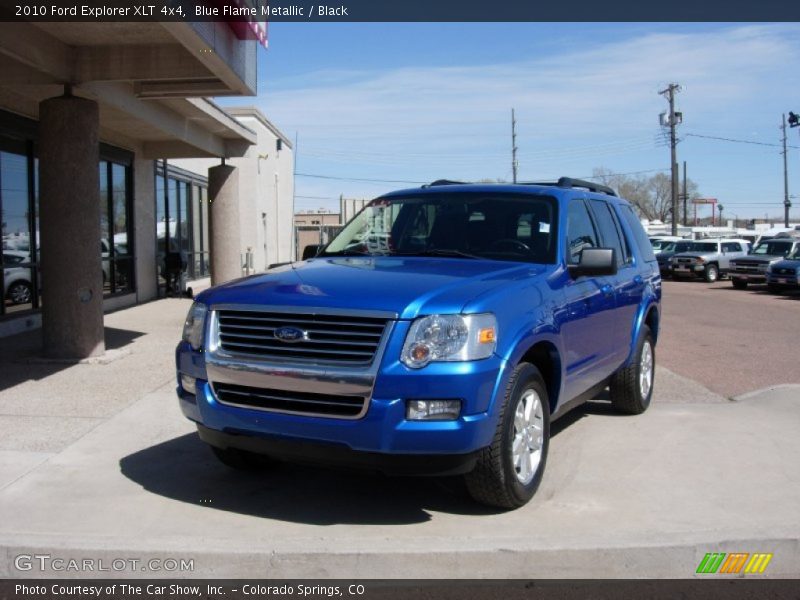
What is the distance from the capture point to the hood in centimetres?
438

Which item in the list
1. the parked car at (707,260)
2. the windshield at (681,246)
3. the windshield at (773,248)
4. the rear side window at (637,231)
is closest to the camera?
the rear side window at (637,231)

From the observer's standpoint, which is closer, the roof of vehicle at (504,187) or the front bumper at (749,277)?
the roof of vehicle at (504,187)

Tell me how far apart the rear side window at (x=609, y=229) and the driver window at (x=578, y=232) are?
24cm

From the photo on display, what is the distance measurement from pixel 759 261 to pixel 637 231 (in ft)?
76.4

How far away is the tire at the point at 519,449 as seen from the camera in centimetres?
452

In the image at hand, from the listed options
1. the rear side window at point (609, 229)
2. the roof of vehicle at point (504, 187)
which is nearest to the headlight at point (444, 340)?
the roof of vehicle at point (504, 187)

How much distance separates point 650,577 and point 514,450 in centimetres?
100

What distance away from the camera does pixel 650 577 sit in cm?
425

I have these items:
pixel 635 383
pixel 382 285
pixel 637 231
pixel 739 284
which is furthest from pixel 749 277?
pixel 382 285

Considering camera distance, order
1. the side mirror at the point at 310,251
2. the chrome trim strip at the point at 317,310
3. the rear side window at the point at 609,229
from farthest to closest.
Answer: the rear side window at the point at 609,229 < the side mirror at the point at 310,251 < the chrome trim strip at the point at 317,310

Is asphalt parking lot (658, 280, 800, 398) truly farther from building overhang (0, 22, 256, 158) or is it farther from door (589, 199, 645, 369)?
building overhang (0, 22, 256, 158)

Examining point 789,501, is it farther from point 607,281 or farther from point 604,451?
point 607,281

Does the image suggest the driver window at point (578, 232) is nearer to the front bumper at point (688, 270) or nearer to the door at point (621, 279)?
the door at point (621, 279)

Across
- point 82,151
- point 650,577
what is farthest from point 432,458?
point 82,151
